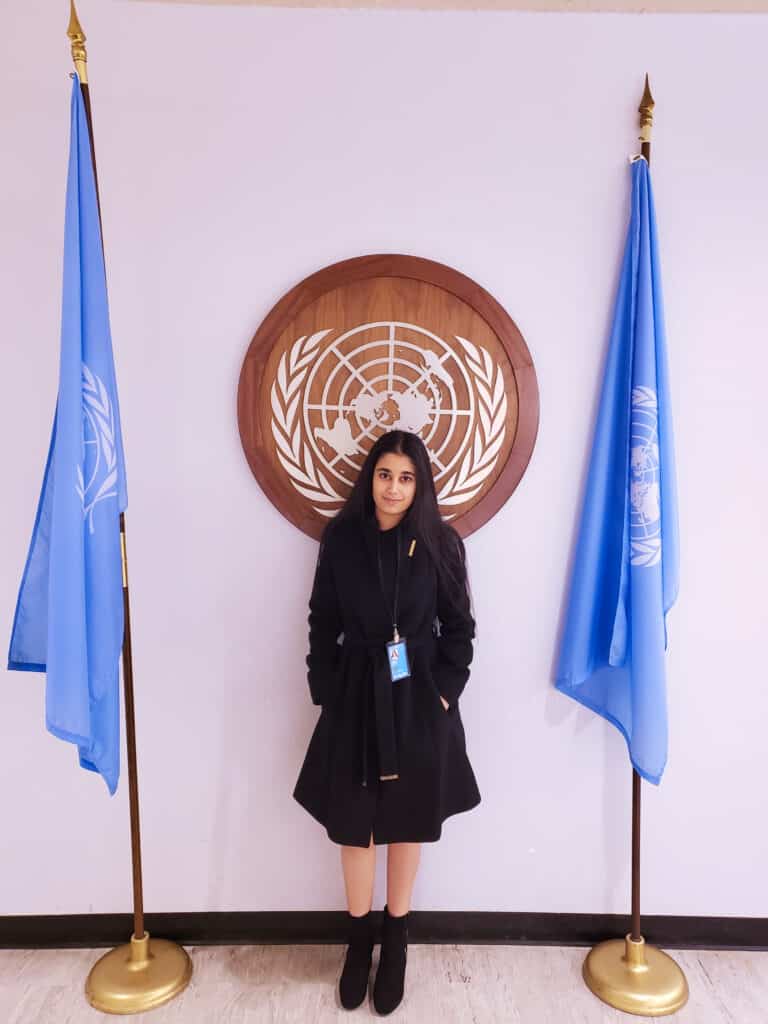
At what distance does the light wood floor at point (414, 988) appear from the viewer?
1848mm

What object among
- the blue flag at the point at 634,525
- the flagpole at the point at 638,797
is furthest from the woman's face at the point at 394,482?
the flagpole at the point at 638,797

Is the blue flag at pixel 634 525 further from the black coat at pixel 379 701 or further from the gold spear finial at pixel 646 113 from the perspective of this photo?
the black coat at pixel 379 701

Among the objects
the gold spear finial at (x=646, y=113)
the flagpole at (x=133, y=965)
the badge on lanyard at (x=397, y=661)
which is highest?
the gold spear finial at (x=646, y=113)

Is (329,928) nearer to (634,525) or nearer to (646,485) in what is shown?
(634,525)

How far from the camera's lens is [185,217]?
1912mm

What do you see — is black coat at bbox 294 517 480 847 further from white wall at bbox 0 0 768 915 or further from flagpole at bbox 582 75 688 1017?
flagpole at bbox 582 75 688 1017

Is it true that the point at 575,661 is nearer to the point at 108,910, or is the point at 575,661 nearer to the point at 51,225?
the point at 108,910

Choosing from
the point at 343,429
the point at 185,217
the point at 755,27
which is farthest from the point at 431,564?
the point at 755,27

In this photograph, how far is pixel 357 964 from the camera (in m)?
1.90

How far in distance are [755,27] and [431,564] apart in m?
1.66

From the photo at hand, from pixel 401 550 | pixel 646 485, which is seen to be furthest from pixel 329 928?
pixel 646 485

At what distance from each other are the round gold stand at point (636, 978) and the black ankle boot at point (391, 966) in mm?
527

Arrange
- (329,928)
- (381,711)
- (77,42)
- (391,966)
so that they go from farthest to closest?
(329,928)
(391,966)
(381,711)
(77,42)

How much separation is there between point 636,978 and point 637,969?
1.0 inches
